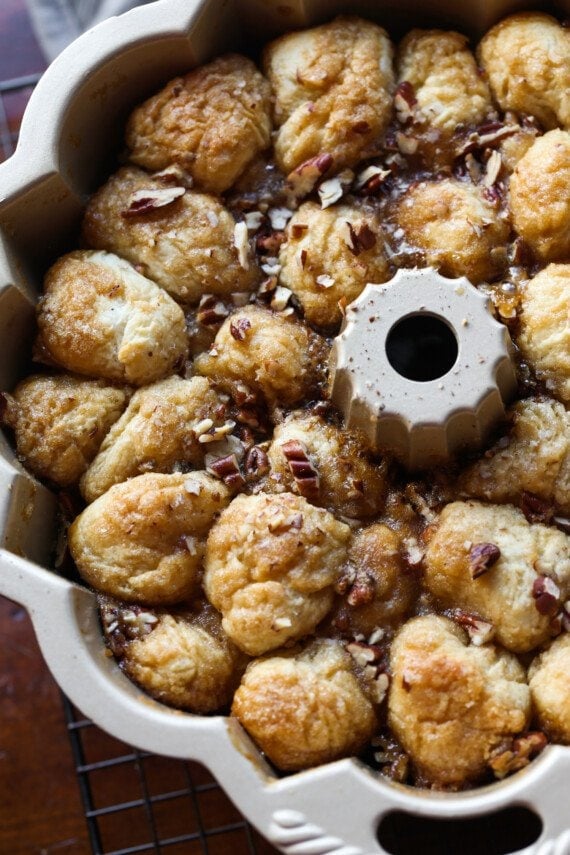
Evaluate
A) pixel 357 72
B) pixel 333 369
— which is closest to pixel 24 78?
pixel 357 72

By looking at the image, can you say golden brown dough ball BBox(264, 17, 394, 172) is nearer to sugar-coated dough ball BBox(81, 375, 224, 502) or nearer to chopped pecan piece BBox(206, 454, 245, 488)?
sugar-coated dough ball BBox(81, 375, 224, 502)

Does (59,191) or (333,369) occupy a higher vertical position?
(59,191)

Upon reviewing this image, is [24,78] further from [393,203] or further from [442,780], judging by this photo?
[442,780]

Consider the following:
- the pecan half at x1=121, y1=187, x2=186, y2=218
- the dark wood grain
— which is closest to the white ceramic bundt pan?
the pecan half at x1=121, y1=187, x2=186, y2=218

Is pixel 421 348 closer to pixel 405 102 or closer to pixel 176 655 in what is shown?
pixel 405 102

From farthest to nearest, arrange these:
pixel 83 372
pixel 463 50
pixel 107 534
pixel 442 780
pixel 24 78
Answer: pixel 24 78
pixel 463 50
pixel 83 372
pixel 107 534
pixel 442 780
